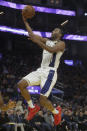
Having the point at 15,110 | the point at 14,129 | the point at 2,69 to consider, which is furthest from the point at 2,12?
the point at 14,129

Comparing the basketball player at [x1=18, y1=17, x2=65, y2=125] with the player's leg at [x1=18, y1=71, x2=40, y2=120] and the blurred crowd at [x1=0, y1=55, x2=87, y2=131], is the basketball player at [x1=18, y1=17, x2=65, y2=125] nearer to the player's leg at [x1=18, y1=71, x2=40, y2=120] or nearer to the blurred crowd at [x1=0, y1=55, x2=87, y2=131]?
the player's leg at [x1=18, y1=71, x2=40, y2=120]

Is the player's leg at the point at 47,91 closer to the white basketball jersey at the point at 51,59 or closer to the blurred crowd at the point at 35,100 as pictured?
the white basketball jersey at the point at 51,59

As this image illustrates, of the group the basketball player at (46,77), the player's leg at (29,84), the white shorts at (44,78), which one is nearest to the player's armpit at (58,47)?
the basketball player at (46,77)

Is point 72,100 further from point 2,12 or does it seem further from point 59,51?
point 59,51

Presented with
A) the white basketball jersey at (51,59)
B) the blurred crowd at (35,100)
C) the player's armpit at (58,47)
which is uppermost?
the player's armpit at (58,47)

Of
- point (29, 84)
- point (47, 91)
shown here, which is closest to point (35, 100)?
point (47, 91)

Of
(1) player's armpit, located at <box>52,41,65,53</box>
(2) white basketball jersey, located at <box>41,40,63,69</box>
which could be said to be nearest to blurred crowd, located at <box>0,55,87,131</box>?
(2) white basketball jersey, located at <box>41,40,63,69</box>

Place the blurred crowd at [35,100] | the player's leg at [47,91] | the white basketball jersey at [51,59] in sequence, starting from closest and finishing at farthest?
the player's leg at [47,91] < the white basketball jersey at [51,59] < the blurred crowd at [35,100]

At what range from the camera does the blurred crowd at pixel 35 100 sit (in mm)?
11234

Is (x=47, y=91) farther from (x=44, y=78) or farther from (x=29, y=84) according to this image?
(x=29, y=84)

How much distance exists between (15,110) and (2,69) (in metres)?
9.16

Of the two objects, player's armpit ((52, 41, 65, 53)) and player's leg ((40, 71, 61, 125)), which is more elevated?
player's armpit ((52, 41, 65, 53))

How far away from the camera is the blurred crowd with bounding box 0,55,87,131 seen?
11234 millimetres

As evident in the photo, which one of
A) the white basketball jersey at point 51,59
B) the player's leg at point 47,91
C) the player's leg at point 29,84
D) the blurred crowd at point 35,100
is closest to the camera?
the player's leg at point 29,84
